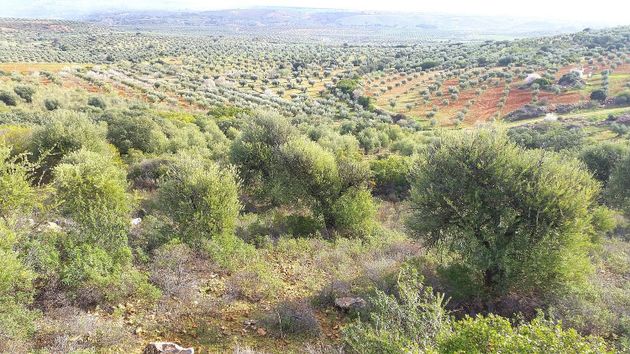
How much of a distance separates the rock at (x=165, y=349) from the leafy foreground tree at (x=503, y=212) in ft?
25.8

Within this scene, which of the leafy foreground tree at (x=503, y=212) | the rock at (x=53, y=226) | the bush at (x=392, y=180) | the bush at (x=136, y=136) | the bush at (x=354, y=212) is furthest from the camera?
the bush at (x=136, y=136)

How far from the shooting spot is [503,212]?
1217 cm

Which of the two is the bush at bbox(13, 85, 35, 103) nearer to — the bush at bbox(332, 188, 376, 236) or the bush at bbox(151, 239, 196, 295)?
the bush at bbox(151, 239, 196, 295)

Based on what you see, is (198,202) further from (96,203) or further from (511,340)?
(511,340)

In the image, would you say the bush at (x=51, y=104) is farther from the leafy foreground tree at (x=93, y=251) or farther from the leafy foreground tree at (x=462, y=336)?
the leafy foreground tree at (x=462, y=336)

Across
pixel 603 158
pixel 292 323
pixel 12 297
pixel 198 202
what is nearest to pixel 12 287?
pixel 12 297

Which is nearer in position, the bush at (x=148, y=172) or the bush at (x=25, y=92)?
the bush at (x=148, y=172)

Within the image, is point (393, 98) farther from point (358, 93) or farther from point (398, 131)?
point (398, 131)

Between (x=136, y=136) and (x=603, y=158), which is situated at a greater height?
(x=603, y=158)

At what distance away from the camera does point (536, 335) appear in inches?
247

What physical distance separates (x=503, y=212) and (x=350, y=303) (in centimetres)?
529

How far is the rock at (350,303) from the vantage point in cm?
1196

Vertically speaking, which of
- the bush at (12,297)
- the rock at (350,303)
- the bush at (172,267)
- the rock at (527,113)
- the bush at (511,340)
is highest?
the bush at (511,340)

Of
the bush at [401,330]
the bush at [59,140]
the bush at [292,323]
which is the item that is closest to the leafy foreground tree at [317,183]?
the bush at [292,323]
